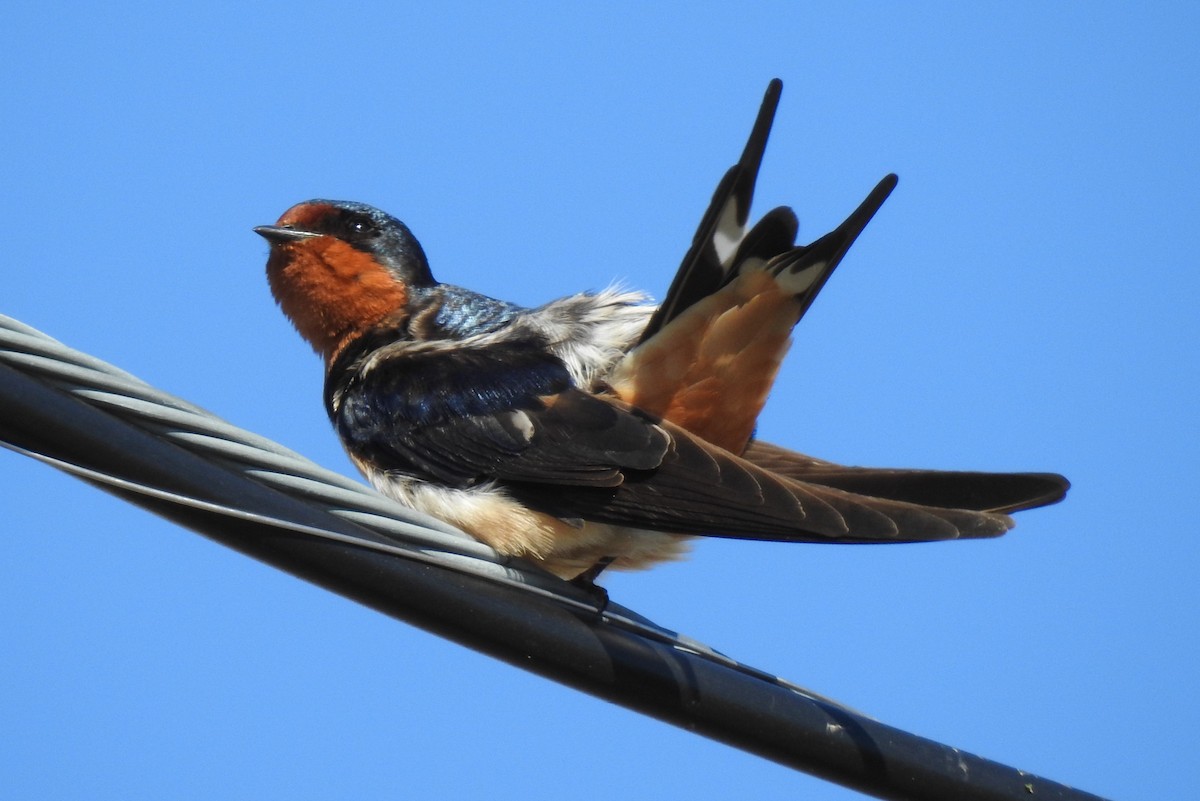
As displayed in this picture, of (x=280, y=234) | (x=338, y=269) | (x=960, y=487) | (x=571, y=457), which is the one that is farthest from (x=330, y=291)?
(x=960, y=487)

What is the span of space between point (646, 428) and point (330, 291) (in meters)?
1.32

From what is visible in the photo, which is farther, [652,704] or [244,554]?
[652,704]

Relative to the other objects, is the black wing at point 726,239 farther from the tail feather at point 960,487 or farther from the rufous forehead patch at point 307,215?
the rufous forehead patch at point 307,215

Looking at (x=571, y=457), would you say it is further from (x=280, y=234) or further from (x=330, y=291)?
(x=280, y=234)

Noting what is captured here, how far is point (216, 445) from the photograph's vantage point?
5.98 ft

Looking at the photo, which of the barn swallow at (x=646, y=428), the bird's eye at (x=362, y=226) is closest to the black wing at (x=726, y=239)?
the barn swallow at (x=646, y=428)

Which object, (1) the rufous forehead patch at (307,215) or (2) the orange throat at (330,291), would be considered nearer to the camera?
(2) the orange throat at (330,291)

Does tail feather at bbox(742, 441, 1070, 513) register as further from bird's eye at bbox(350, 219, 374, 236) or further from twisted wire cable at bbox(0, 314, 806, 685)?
bird's eye at bbox(350, 219, 374, 236)

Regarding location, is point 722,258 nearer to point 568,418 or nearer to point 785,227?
point 785,227

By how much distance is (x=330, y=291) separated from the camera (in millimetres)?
4074

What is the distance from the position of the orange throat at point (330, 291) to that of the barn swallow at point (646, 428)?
0.26 metres

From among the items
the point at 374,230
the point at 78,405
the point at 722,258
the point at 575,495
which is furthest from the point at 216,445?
the point at 374,230

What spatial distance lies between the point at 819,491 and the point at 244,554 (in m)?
1.39

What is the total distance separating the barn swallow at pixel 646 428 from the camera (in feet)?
9.66
